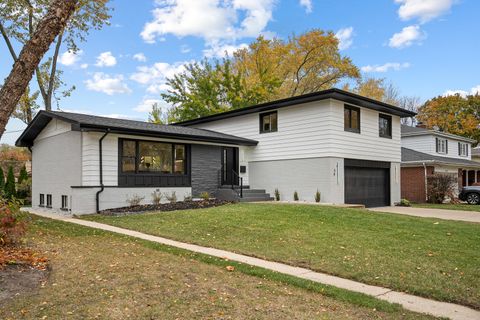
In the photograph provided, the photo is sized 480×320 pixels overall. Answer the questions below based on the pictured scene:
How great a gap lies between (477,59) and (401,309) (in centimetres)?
2370

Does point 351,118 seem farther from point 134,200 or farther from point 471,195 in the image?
point 134,200

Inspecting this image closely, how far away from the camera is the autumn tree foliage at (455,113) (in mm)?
43125

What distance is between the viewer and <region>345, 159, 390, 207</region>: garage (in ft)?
57.5

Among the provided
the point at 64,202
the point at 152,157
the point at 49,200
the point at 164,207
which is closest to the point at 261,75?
the point at 152,157

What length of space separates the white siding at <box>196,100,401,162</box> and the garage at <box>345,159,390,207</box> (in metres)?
0.39

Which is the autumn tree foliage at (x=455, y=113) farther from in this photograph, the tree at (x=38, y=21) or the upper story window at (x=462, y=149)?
the tree at (x=38, y=21)

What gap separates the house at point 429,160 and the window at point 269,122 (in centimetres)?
955

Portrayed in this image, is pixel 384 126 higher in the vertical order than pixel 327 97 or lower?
lower

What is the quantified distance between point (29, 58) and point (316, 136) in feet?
40.5

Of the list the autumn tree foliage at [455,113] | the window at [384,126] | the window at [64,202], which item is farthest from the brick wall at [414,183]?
the autumn tree foliage at [455,113]

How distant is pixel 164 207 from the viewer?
14.3m

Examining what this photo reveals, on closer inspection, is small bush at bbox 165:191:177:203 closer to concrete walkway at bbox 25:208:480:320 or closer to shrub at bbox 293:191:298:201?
shrub at bbox 293:191:298:201

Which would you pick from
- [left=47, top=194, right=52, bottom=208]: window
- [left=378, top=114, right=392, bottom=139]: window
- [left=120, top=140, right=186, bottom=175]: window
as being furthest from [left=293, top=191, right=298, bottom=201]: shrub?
[left=47, top=194, right=52, bottom=208]: window

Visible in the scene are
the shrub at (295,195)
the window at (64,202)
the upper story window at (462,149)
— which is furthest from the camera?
the upper story window at (462,149)
